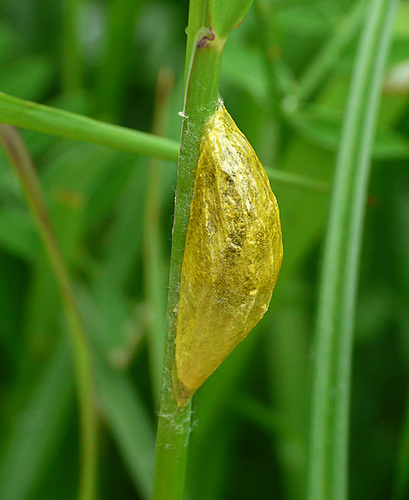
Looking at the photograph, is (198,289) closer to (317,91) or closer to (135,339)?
(135,339)

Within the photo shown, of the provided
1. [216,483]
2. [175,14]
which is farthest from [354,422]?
[175,14]

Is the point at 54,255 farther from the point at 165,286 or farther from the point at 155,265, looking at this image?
the point at 165,286

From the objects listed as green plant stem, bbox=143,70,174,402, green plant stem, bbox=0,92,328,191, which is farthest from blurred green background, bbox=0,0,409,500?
green plant stem, bbox=0,92,328,191

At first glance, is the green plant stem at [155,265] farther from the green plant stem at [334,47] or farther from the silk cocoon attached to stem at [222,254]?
the silk cocoon attached to stem at [222,254]

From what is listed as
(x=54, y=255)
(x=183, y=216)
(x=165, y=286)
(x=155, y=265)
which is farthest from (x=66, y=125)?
(x=165, y=286)

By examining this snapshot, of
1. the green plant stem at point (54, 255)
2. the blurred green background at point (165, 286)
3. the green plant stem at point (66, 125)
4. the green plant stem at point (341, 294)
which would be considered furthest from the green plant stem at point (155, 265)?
the green plant stem at point (66, 125)

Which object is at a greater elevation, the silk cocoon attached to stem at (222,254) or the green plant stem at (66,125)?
the green plant stem at (66,125)

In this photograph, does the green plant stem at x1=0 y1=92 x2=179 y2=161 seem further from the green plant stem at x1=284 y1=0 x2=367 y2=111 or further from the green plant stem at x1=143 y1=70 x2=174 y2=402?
the green plant stem at x1=284 y1=0 x2=367 y2=111
